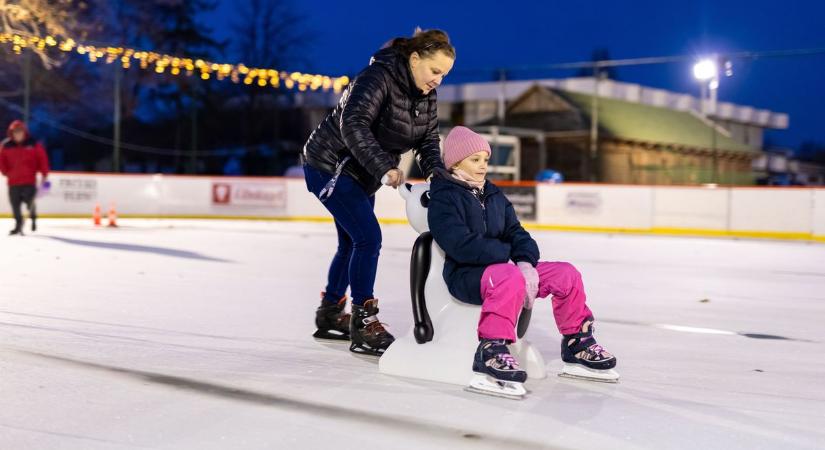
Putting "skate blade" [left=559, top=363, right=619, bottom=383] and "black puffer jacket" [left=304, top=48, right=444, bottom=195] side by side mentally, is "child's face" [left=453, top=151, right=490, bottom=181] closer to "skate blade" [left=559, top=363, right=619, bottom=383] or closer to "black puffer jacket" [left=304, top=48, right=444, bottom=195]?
"black puffer jacket" [left=304, top=48, right=444, bottom=195]

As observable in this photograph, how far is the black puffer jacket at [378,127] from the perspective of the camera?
3812 mm

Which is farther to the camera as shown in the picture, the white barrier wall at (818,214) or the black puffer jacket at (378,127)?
the white barrier wall at (818,214)

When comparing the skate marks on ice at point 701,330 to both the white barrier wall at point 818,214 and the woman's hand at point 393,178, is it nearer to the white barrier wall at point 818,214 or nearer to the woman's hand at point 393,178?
the woman's hand at point 393,178

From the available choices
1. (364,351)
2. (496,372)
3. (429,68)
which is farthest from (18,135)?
(496,372)

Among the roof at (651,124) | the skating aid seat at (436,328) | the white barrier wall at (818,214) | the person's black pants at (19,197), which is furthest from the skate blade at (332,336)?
the roof at (651,124)

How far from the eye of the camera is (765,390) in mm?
3424

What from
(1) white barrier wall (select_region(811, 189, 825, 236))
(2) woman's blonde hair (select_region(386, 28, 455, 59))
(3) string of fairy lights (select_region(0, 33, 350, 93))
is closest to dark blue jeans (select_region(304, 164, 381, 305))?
(2) woman's blonde hair (select_region(386, 28, 455, 59))

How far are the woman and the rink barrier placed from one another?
12761 millimetres

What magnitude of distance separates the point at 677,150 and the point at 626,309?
108 feet

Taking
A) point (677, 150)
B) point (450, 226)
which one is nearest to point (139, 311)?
point (450, 226)

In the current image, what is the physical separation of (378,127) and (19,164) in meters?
9.93

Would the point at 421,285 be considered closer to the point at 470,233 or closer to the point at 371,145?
the point at 470,233

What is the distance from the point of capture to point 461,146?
11.3ft

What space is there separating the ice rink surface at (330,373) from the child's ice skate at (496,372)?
3.2 inches
